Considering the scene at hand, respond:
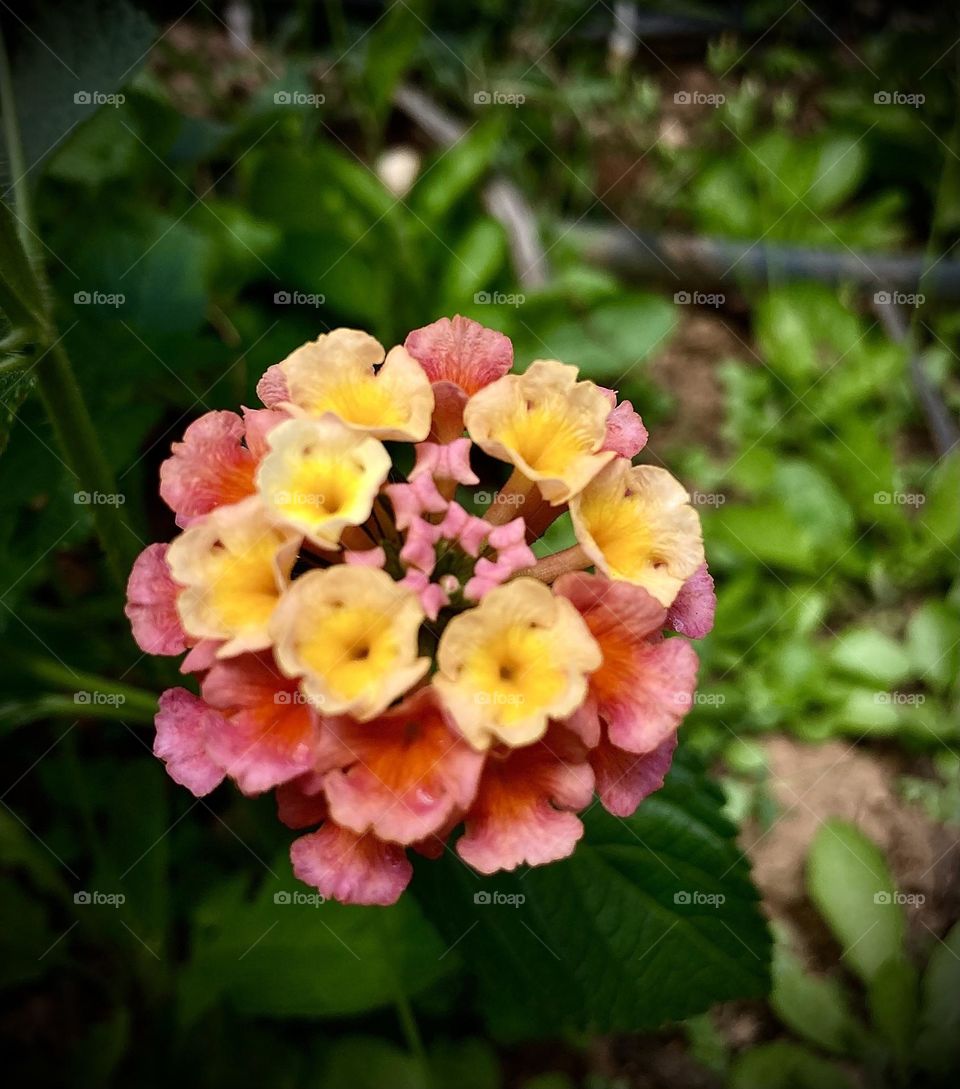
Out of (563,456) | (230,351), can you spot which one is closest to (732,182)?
(230,351)

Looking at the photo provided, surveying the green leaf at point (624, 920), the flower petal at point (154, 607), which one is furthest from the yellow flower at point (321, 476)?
the green leaf at point (624, 920)

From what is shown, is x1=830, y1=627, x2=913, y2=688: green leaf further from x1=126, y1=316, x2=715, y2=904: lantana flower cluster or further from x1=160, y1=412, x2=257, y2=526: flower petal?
x1=160, y1=412, x2=257, y2=526: flower petal

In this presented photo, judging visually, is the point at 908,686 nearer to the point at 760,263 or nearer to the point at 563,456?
the point at 760,263

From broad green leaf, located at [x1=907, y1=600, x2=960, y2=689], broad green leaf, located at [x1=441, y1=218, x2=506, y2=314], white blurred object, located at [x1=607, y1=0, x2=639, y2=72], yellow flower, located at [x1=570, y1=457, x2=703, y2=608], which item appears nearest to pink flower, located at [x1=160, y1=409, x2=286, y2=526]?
yellow flower, located at [x1=570, y1=457, x2=703, y2=608]

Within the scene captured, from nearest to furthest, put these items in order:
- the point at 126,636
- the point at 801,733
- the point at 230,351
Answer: the point at 230,351, the point at 126,636, the point at 801,733

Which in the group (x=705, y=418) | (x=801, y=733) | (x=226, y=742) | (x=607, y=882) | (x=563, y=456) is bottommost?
(x=801, y=733)

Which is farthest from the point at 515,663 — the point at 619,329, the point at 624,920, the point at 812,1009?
the point at 619,329

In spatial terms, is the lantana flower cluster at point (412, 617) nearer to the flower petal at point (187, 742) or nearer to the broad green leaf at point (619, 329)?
the flower petal at point (187, 742)
